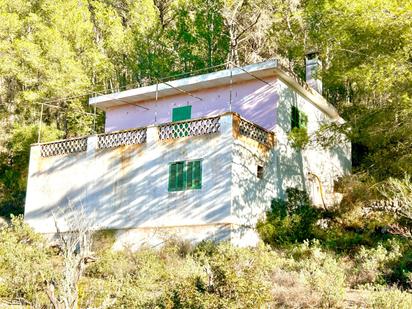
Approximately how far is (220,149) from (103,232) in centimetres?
511

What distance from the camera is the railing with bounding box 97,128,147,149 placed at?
770 inches

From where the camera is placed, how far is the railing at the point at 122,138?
1956 cm

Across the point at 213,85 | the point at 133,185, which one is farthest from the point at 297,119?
the point at 133,185

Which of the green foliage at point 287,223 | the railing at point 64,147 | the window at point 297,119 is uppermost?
the window at point 297,119

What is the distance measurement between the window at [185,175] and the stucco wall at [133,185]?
0.51 ft

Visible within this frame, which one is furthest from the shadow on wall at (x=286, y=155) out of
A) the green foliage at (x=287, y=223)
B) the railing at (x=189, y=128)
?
the railing at (x=189, y=128)

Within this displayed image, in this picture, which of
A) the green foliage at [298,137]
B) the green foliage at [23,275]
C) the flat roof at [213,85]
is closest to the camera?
the green foliage at [23,275]

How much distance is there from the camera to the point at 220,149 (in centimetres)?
1753

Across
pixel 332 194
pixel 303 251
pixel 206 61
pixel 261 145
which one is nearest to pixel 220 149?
pixel 261 145

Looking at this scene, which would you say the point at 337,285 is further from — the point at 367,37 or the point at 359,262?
the point at 367,37

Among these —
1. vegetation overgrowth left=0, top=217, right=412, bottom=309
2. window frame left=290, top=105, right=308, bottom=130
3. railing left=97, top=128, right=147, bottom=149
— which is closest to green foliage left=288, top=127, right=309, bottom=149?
window frame left=290, top=105, right=308, bottom=130

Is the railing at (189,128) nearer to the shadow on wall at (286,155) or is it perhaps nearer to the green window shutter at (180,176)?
the green window shutter at (180,176)

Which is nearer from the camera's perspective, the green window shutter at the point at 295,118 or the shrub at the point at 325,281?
the shrub at the point at 325,281

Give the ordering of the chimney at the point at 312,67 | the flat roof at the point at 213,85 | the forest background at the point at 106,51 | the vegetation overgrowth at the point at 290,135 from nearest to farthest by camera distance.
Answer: the vegetation overgrowth at the point at 290,135
the flat roof at the point at 213,85
the chimney at the point at 312,67
the forest background at the point at 106,51
